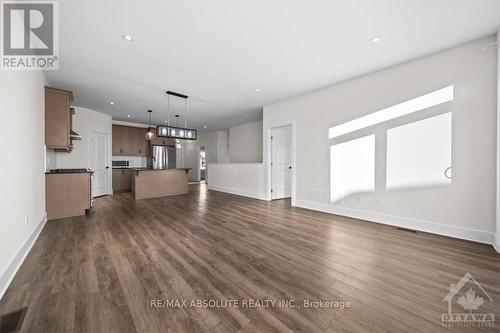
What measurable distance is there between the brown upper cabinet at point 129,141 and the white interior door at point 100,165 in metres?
1.00

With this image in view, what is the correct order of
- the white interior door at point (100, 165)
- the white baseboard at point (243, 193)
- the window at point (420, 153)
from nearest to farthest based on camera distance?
the window at point (420, 153) → the white baseboard at point (243, 193) → the white interior door at point (100, 165)

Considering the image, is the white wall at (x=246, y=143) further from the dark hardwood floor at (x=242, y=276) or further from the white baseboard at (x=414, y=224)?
the dark hardwood floor at (x=242, y=276)

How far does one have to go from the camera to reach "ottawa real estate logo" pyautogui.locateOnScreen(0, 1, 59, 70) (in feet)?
5.96

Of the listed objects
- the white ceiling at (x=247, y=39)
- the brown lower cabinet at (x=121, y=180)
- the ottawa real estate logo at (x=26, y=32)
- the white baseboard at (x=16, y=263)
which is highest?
the white ceiling at (x=247, y=39)

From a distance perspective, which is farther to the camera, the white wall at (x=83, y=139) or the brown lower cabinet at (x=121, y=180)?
the brown lower cabinet at (x=121, y=180)

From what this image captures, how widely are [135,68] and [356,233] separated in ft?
15.3

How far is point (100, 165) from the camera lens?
622 cm

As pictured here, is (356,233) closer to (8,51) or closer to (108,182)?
(8,51)

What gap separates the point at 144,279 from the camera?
5.81 feet

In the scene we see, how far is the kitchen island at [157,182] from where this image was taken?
5.77 m

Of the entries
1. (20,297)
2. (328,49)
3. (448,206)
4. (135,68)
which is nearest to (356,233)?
(448,206)

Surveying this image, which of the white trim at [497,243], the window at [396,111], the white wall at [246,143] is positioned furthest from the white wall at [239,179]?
the white trim at [497,243]

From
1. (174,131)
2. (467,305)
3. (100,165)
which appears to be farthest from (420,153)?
(100,165)

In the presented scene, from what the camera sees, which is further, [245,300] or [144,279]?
[144,279]
